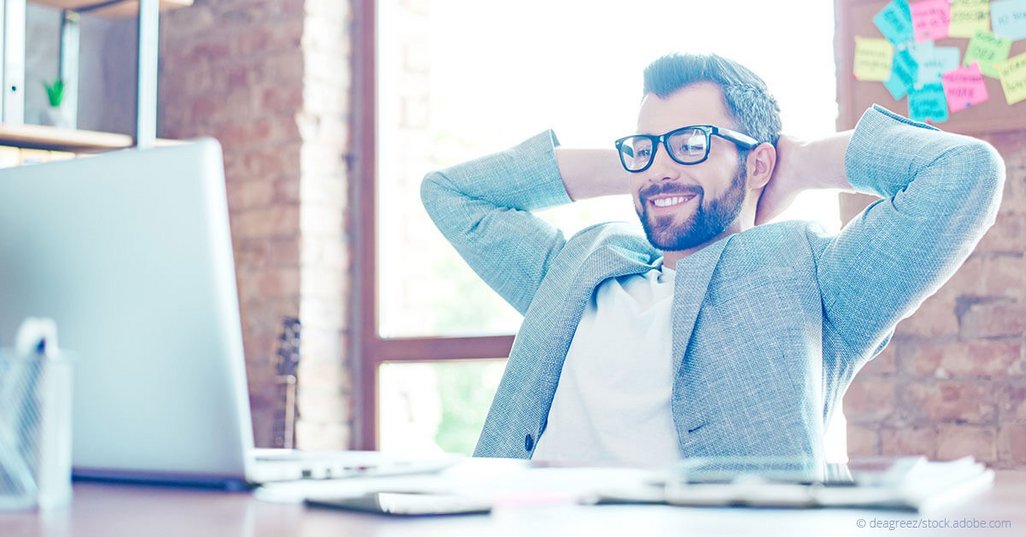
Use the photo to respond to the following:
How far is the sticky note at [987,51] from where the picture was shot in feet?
7.65

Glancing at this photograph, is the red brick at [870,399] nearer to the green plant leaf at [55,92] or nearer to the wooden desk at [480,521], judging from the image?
the wooden desk at [480,521]

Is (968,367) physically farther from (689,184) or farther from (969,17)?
(689,184)

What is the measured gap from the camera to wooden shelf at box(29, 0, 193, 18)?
2.99 metres

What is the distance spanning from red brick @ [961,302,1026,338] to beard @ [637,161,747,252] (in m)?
0.76

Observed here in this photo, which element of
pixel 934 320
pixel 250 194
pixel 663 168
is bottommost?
pixel 934 320

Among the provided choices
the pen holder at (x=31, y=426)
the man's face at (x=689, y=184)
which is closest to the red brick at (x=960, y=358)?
the man's face at (x=689, y=184)

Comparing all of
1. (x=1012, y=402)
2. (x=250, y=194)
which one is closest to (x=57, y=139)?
(x=250, y=194)

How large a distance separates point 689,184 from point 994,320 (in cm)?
87

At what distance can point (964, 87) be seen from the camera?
2355 millimetres

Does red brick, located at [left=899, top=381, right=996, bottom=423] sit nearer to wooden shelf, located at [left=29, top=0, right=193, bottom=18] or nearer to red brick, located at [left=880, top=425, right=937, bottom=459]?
red brick, located at [left=880, top=425, right=937, bottom=459]

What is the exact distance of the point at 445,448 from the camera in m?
3.27

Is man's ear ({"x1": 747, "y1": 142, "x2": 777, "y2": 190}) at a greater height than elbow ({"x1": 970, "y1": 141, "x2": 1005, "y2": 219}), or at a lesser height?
greater

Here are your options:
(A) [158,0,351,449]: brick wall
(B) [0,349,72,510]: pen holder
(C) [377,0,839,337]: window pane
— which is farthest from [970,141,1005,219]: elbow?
(A) [158,0,351,449]: brick wall

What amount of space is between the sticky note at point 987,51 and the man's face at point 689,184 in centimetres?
80
